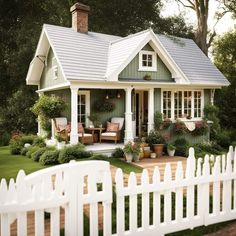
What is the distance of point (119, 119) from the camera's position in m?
15.2

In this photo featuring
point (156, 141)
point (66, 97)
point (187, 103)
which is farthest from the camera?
point (187, 103)

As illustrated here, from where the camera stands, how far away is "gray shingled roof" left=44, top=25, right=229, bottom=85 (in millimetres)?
13383

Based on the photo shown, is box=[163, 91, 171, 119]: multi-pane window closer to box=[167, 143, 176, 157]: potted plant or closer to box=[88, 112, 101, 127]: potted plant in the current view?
box=[167, 143, 176, 157]: potted plant

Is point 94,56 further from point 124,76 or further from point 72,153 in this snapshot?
point 72,153

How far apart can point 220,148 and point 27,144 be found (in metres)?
9.48

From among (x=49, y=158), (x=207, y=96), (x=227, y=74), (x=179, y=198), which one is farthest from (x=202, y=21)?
(x=179, y=198)

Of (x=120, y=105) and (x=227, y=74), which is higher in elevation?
(x=227, y=74)

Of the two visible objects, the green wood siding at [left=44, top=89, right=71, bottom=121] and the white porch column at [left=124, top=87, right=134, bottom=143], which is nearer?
the white porch column at [left=124, top=87, right=134, bottom=143]

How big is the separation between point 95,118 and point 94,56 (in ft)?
9.34

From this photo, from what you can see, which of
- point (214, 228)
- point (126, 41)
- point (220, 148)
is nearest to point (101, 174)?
point (214, 228)

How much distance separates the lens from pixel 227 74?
24062 mm

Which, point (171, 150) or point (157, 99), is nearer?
point (171, 150)

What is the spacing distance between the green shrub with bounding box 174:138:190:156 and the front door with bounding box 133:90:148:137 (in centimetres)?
184

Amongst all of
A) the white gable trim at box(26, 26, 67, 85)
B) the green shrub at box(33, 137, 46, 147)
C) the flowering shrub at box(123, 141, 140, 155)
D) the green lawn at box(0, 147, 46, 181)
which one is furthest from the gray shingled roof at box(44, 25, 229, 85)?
the green shrub at box(33, 137, 46, 147)
